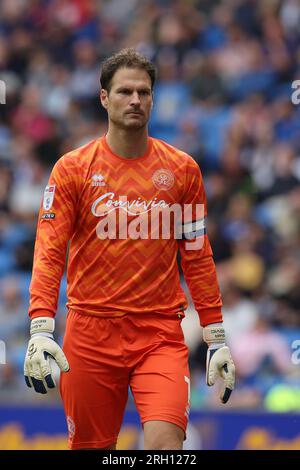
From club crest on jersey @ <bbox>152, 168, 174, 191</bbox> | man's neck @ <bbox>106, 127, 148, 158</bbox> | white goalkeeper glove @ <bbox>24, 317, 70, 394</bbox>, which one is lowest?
white goalkeeper glove @ <bbox>24, 317, 70, 394</bbox>

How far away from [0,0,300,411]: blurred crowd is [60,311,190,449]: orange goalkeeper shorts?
397cm

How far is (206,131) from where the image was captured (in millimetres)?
14250

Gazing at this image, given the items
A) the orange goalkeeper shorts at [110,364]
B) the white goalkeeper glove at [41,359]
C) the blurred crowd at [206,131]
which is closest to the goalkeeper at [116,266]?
the orange goalkeeper shorts at [110,364]

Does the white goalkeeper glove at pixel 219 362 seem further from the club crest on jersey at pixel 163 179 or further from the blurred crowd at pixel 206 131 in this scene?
the blurred crowd at pixel 206 131

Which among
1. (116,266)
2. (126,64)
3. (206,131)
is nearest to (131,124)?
(126,64)

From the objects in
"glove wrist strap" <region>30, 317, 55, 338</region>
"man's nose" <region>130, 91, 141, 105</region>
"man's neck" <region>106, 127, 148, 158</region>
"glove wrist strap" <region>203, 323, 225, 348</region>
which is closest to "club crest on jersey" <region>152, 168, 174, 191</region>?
"man's neck" <region>106, 127, 148, 158</region>

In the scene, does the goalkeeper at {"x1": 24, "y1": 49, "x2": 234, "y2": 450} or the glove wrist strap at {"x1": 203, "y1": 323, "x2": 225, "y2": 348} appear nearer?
the goalkeeper at {"x1": 24, "y1": 49, "x2": 234, "y2": 450}

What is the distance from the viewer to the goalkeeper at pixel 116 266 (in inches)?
270

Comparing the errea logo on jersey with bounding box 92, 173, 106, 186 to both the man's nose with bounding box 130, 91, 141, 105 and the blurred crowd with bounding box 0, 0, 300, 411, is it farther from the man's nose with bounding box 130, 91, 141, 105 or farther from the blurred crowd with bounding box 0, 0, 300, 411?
the blurred crowd with bounding box 0, 0, 300, 411

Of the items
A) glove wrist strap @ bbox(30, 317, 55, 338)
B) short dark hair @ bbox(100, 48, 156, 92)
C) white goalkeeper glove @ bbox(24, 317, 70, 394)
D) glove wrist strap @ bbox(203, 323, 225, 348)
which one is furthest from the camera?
glove wrist strap @ bbox(203, 323, 225, 348)

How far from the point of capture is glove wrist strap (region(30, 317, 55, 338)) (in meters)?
6.68

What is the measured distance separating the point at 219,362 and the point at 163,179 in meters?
1.15

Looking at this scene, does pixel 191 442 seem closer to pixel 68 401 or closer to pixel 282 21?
pixel 68 401

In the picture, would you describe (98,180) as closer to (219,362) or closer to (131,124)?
(131,124)
